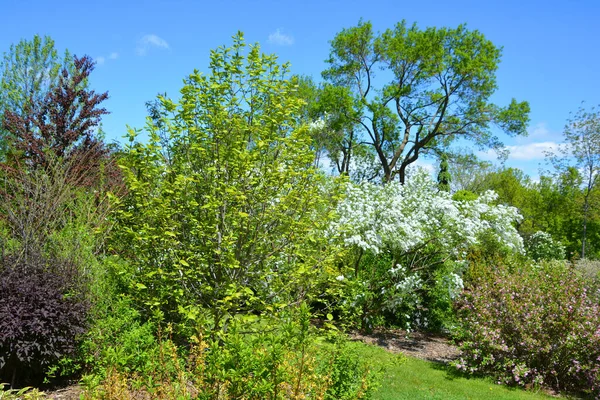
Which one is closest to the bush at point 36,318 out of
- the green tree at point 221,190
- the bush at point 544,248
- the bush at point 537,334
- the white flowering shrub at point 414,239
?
the green tree at point 221,190

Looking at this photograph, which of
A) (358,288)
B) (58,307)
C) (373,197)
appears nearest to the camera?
(58,307)

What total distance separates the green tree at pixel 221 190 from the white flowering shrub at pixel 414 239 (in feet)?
11.0

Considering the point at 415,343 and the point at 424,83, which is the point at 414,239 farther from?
the point at 424,83

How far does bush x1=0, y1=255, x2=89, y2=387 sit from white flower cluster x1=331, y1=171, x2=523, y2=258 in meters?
4.33

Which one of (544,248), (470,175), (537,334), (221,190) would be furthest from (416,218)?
(470,175)

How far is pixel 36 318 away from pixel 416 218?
6.99m

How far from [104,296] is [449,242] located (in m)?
6.81

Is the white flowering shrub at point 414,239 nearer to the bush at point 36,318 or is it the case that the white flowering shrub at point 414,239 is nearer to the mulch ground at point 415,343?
the mulch ground at point 415,343

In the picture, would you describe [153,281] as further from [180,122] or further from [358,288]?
[358,288]

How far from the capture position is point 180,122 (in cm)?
566

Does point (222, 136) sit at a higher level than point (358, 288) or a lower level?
higher

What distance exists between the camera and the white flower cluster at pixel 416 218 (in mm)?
9125

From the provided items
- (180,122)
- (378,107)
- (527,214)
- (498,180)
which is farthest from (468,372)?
(498,180)

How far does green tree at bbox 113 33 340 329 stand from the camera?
525 cm
